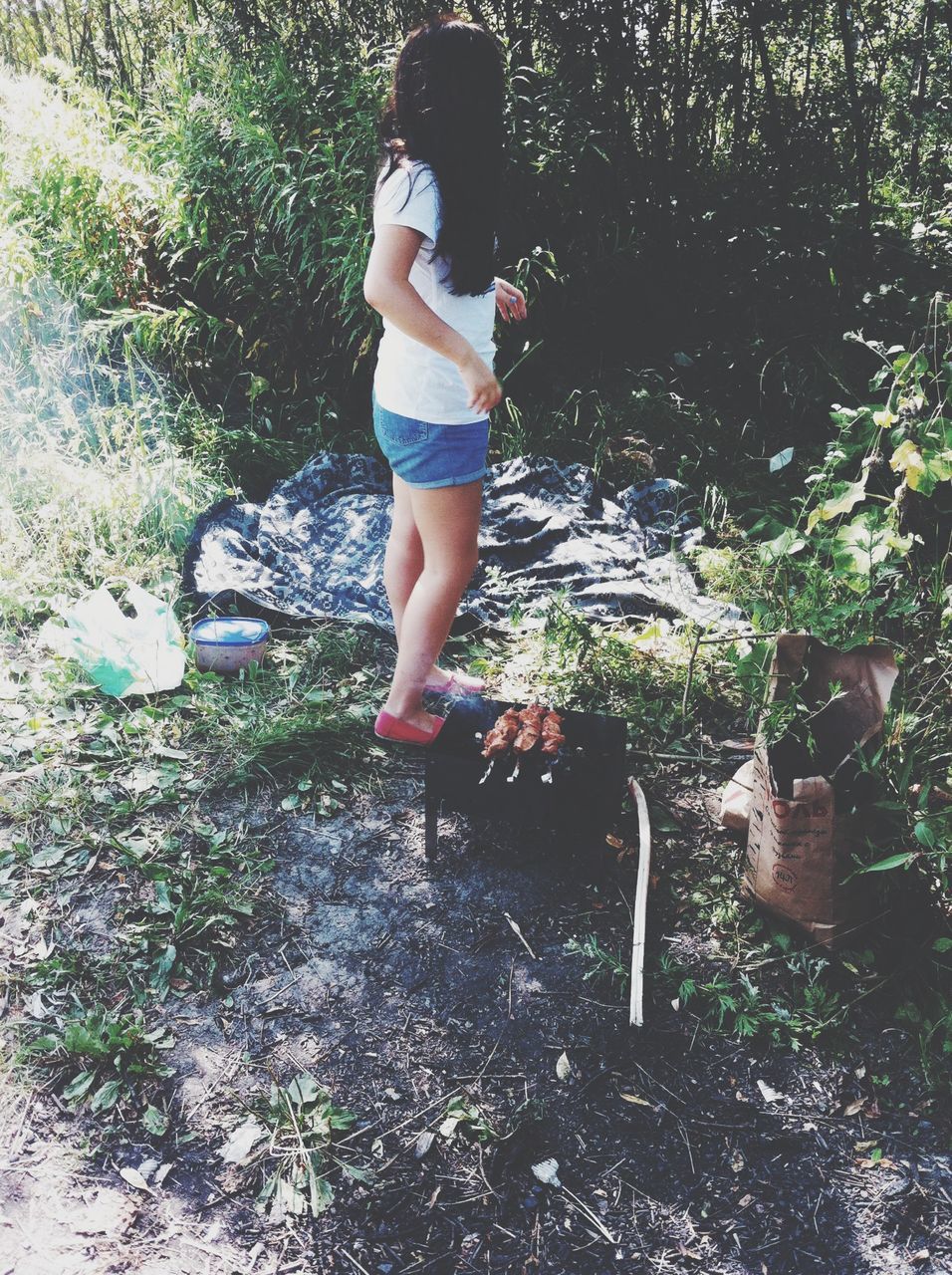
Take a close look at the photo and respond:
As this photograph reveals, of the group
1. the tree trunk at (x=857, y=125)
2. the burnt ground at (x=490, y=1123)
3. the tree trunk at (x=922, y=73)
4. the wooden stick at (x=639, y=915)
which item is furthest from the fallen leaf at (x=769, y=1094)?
the tree trunk at (x=922, y=73)

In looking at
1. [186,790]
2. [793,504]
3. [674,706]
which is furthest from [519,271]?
[186,790]

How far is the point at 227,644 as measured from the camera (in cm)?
286

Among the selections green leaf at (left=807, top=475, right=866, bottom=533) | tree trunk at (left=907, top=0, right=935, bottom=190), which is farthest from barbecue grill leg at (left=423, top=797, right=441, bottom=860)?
tree trunk at (left=907, top=0, right=935, bottom=190)

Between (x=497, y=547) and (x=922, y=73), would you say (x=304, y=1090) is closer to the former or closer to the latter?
(x=497, y=547)

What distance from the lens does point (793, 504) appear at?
3.56 m

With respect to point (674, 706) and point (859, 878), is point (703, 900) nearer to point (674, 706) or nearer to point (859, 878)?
point (859, 878)

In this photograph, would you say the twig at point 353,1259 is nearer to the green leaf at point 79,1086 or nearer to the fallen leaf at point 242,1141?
the fallen leaf at point 242,1141

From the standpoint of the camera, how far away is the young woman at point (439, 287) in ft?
5.96

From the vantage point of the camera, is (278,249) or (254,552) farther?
(278,249)

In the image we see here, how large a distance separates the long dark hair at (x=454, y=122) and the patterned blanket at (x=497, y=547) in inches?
54.3

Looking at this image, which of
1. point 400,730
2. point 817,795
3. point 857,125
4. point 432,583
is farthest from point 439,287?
point 857,125

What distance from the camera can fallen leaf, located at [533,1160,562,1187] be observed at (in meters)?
1.62

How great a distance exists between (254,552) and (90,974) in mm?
1796

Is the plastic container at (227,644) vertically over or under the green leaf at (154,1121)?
over
